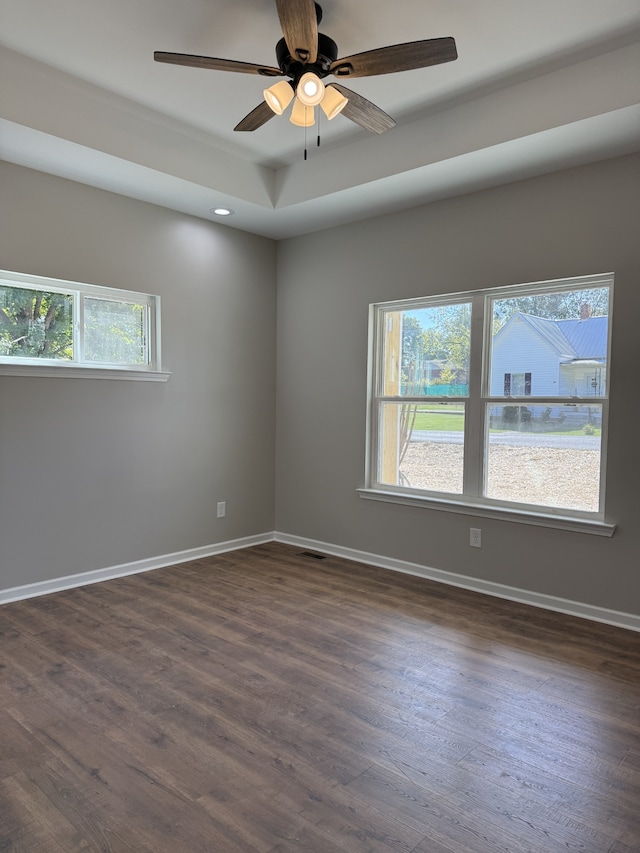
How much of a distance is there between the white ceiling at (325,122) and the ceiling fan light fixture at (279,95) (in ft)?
1.27

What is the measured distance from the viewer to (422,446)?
429cm

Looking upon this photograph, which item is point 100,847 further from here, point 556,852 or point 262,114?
point 262,114

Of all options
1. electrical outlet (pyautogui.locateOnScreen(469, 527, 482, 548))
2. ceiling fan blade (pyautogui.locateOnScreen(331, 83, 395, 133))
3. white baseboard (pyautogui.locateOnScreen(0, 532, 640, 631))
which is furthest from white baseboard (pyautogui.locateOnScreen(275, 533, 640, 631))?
ceiling fan blade (pyautogui.locateOnScreen(331, 83, 395, 133))

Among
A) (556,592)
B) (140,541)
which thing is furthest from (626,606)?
(140,541)

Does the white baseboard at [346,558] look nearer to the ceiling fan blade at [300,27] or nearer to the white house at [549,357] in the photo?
the white house at [549,357]

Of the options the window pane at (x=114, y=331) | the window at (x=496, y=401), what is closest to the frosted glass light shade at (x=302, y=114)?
the window at (x=496, y=401)

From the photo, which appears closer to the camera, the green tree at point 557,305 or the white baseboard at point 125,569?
the green tree at point 557,305

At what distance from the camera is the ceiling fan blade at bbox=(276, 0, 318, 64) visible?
196 cm

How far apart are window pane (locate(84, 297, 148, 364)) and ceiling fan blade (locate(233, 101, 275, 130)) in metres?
1.76

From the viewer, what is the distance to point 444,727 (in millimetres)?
2279

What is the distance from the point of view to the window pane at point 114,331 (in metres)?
3.95

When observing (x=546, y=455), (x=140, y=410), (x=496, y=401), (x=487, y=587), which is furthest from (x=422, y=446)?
(x=140, y=410)

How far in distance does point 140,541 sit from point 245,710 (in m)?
2.16

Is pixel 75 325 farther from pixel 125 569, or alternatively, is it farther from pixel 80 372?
pixel 125 569
